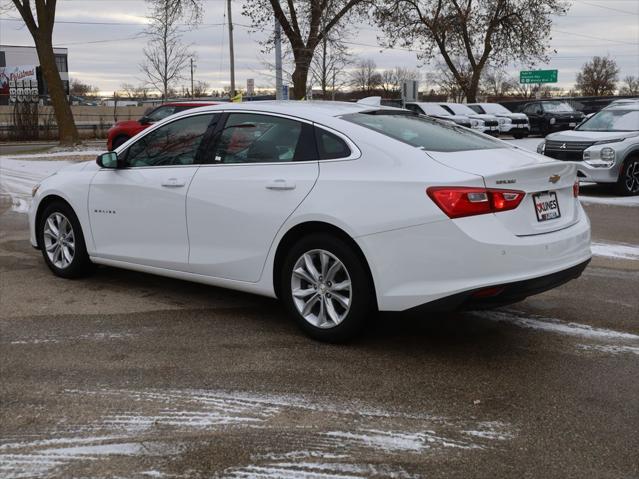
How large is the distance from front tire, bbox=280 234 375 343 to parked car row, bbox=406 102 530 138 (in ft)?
77.9

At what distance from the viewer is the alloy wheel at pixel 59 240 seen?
646 centimetres

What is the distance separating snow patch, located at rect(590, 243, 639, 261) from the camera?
7828 millimetres

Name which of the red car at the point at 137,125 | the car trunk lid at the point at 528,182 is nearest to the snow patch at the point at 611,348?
the car trunk lid at the point at 528,182

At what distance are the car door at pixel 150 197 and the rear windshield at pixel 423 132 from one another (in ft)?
4.16

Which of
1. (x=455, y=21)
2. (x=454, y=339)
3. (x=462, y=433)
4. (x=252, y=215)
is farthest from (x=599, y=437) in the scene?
(x=455, y=21)

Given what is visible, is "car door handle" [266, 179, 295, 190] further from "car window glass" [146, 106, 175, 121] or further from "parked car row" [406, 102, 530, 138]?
"parked car row" [406, 102, 530, 138]

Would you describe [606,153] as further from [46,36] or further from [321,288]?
[46,36]

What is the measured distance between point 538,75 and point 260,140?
7071 cm

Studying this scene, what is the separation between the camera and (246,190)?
503 cm

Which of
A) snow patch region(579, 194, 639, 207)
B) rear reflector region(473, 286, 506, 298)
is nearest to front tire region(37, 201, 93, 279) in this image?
rear reflector region(473, 286, 506, 298)

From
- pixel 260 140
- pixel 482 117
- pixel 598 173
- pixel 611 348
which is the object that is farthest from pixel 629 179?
pixel 482 117

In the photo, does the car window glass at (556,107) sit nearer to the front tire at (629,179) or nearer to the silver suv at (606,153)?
the silver suv at (606,153)

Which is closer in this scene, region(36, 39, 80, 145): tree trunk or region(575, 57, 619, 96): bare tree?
region(36, 39, 80, 145): tree trunk

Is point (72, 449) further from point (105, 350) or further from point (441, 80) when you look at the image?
point (441, 80)
